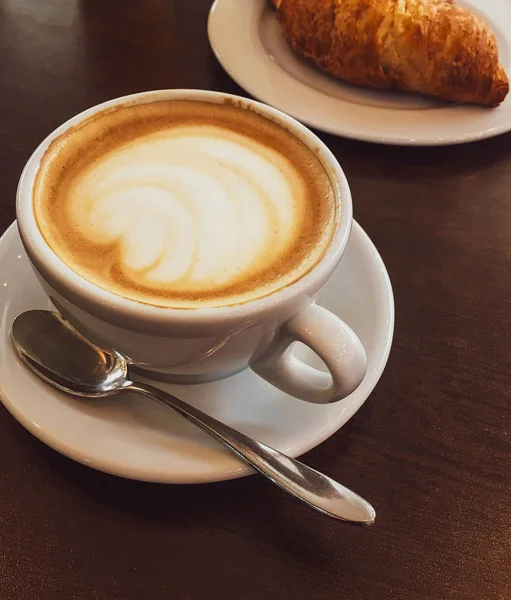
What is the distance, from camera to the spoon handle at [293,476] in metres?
0.54

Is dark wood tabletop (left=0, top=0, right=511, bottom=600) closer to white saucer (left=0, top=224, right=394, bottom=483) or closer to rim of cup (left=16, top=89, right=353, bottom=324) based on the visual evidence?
white saucer (left=0, top=224, right=394, bottom=483)

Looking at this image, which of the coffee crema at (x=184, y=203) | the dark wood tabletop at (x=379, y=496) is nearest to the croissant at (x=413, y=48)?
the dark wood tabletop at (x=379, y=496)

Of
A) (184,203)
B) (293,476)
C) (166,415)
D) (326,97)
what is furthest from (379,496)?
(326,97)

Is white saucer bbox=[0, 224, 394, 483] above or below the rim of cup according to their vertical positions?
below

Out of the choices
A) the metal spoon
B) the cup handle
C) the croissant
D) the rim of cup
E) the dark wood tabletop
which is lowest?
the dark wood tabletop

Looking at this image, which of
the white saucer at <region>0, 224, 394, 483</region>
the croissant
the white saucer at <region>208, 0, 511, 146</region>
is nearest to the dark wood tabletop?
the white saucer at <region>0, 224, 394, 483</region>

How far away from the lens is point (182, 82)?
1.14m

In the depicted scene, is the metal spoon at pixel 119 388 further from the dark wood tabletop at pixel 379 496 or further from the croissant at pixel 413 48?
the croissant at pixel 413 48

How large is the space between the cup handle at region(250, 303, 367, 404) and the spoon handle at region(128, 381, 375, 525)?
0.23ft

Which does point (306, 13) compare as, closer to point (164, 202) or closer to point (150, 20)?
point (150, 20)

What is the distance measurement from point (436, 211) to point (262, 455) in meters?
0.55

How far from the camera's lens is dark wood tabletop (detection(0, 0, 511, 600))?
540 millimetres

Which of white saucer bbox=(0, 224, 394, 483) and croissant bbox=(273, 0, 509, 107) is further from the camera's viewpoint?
croissant bbox=(273, 0, 509, 107)

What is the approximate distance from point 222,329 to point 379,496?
0.24 metres
